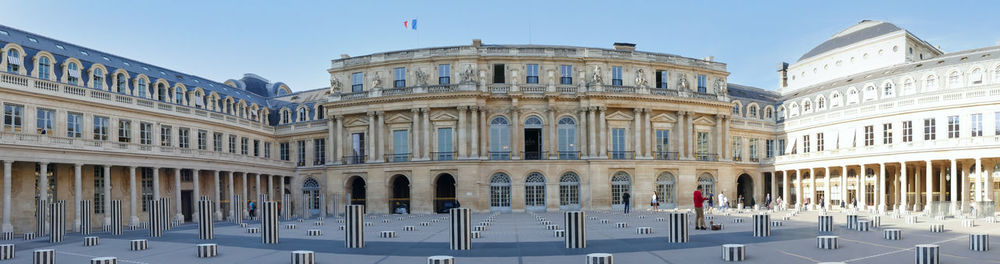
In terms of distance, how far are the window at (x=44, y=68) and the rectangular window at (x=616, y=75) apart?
134 ft

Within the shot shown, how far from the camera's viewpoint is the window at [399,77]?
56.5m

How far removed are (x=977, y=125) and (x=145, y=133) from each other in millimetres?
59726

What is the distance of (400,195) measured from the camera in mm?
59438

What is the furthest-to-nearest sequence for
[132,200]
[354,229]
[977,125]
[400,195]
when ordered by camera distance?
[400,195] < [977,125] < [132,200] < [354,229]

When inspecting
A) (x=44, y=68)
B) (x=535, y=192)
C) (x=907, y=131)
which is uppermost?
(x=44, y=68)

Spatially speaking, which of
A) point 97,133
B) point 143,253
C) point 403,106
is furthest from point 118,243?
point 403,106

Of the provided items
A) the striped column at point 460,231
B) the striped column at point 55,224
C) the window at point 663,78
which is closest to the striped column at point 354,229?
the striped column at point 460,231

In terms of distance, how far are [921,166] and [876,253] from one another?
147 feet

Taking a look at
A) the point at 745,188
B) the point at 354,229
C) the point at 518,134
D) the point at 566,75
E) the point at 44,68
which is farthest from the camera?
the point at 745,188

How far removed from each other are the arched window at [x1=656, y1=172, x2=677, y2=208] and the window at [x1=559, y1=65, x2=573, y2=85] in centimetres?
1145

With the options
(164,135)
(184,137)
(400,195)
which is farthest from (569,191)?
(164,135)

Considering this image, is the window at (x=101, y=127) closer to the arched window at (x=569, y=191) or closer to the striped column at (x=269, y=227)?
the striped column at (x=269, y=227)

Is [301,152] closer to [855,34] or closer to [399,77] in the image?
[399,77]

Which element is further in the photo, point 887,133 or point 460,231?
point 887,133
